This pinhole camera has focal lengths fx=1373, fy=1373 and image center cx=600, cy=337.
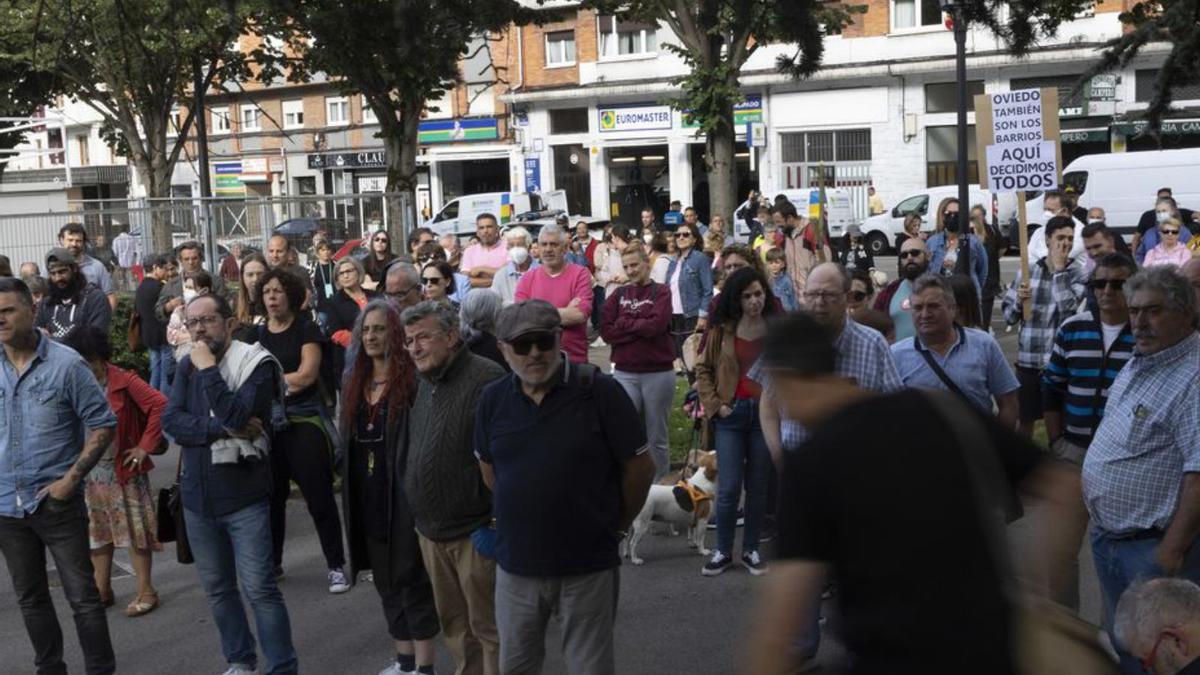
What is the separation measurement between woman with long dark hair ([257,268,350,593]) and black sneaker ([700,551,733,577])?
7.25 ft

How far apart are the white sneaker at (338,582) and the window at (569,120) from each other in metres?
38.4

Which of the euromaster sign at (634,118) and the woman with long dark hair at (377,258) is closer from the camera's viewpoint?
the woman with long dark hair at (377,258)

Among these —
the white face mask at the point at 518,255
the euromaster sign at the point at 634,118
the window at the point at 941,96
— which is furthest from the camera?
the euromaster sign at the point at 634,118

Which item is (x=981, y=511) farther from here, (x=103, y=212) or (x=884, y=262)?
(x=884, y=262)

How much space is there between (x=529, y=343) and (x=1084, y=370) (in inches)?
98.3

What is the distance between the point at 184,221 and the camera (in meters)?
18.5

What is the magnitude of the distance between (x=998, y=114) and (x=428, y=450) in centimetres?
848

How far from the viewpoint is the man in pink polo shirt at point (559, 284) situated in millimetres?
9492

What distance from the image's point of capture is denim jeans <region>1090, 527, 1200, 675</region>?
191 inches

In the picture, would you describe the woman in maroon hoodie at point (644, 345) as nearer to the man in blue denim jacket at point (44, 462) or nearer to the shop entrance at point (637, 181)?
the man in blue denim jacket at point (44, 462)

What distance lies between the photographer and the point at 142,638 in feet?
24.5

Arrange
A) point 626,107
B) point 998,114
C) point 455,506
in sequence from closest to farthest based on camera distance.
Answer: point 455,506
point 998,114
point 626,107

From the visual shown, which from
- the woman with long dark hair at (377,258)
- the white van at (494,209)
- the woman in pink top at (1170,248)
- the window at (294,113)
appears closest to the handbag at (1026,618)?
the woman in pink top at (1170,248)

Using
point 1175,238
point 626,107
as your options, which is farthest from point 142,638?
point 626,107
